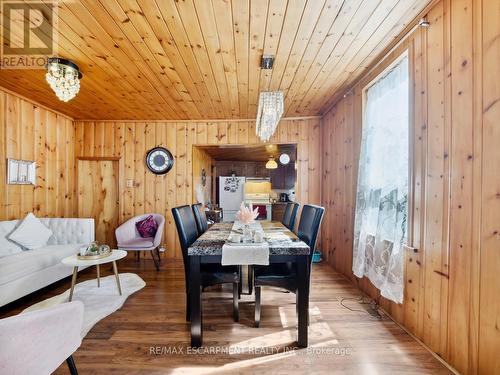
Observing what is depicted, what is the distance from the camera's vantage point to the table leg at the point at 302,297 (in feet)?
5.82

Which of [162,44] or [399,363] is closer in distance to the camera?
[399,363]

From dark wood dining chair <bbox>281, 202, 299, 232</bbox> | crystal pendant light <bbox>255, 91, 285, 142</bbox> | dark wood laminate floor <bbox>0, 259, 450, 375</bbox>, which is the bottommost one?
dark wood laminate floor <bbox>0, 259, 450, 375</bbox>

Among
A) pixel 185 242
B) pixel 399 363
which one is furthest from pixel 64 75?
pixel 399 363

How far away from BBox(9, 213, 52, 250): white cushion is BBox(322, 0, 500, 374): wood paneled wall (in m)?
4.12

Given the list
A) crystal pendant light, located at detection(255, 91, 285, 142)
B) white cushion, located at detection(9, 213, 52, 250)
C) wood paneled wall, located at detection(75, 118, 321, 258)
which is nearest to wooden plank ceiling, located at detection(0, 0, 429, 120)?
crystal pendant light, located at detection(255, 91, 285, 142)

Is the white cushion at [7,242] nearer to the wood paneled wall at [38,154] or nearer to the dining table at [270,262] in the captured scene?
the wood paneled wall at [38,154]

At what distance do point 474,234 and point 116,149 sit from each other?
4.85 m

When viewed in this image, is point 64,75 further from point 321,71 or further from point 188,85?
point 321,71

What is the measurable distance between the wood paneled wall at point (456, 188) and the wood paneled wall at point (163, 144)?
8.18ft

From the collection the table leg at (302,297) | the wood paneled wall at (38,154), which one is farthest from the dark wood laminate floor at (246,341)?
the wood paneled wall at (38,154)

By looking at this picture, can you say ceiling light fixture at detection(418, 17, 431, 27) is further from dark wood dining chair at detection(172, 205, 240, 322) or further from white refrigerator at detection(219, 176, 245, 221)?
white refrigerator at detection(219, 176, 245, 221)

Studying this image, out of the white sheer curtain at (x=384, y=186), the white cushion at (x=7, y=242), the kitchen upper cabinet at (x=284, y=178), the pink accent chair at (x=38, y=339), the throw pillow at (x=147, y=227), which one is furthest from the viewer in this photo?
the kitchen upper cabinet at (x=284, y=178)

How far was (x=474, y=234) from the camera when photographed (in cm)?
137

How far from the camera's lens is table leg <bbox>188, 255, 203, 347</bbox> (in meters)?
1.73
